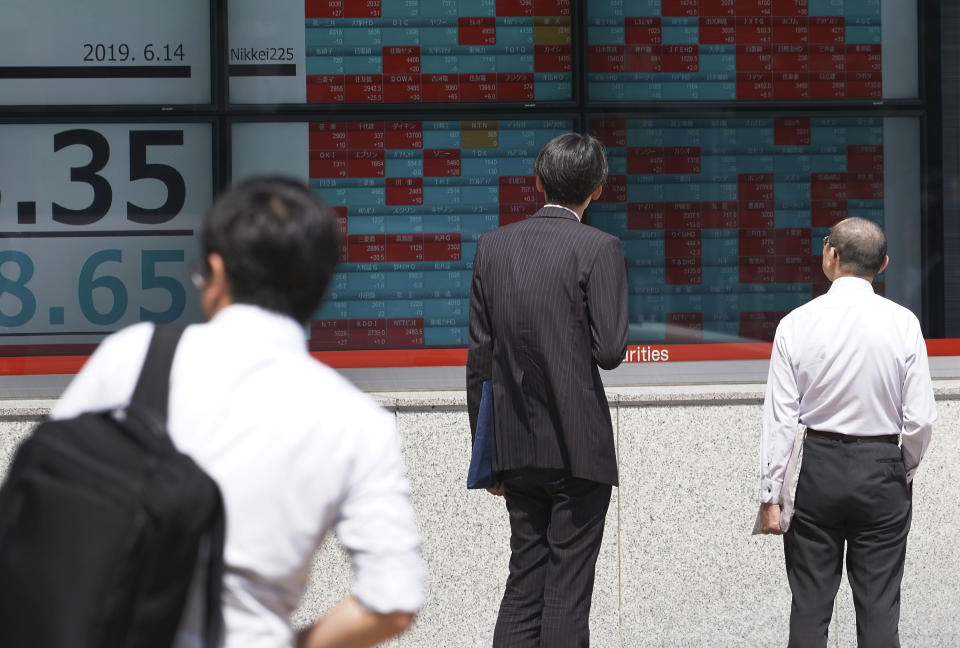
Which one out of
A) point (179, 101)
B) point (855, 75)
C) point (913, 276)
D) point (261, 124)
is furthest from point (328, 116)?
point (913, 276)

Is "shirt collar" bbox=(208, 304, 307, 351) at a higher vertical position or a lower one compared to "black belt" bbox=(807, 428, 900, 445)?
higher

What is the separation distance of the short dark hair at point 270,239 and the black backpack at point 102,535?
0.74ft

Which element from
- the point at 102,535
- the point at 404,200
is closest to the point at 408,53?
the point at 404,200

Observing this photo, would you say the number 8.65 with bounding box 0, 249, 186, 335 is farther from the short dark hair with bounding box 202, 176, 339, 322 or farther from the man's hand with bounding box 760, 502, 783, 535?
the short dark hair with bounding box 202, 176, 339, 322

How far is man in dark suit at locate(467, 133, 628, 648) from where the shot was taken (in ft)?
11.4

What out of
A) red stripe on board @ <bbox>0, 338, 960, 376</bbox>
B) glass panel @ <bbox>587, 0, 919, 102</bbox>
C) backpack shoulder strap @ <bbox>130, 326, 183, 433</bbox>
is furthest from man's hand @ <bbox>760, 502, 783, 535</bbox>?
backpack shoulder strap @ <bbox>130, 326, 183, 433</bbox>

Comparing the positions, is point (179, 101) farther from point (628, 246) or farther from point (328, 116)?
point (628, 246)

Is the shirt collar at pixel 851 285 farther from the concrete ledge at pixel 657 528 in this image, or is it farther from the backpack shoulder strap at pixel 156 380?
the backpack shoulder strap at pixel 156 380

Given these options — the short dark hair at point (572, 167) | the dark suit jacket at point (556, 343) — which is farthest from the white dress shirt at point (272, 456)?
the short dark hair at point (572, 167)

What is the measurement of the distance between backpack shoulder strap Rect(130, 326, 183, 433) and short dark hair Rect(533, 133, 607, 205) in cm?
230

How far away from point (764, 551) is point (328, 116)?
8.76ft

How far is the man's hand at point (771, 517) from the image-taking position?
3668 mm

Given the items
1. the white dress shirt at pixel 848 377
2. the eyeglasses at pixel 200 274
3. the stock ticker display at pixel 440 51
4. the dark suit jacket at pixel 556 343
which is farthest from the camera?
the stock ticker display at pixel 440 51

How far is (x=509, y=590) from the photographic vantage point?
3.64m
